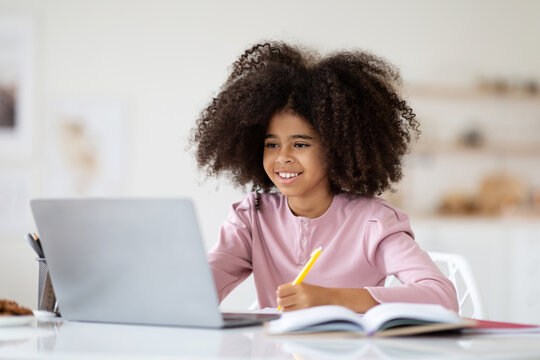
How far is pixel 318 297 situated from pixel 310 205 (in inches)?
20.7

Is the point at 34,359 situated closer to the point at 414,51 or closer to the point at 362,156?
the point at 362,156

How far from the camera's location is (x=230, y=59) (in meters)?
4.54

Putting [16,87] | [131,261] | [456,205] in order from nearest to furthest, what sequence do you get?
[131,261], [16,87], [456,205]

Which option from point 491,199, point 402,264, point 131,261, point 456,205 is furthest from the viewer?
point 491,199

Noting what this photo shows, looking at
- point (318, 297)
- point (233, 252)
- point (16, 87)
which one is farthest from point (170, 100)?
point (318, 297)

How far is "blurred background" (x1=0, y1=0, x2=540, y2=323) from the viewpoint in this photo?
4.30 metres

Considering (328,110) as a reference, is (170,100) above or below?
above

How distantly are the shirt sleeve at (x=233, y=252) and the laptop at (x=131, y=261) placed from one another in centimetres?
45

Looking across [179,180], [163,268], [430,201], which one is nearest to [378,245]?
[163,268]

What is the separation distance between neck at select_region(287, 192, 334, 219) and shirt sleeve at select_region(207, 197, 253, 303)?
11 cm

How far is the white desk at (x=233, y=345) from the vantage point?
2.62ft

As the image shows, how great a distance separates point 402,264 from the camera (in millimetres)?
1390

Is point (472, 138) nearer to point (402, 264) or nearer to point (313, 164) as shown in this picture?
point (313, 164)

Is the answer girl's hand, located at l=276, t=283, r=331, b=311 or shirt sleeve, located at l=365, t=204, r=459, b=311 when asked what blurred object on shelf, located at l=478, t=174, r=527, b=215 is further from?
girl's hand, located at l=276, t=283, r=331, b=311
